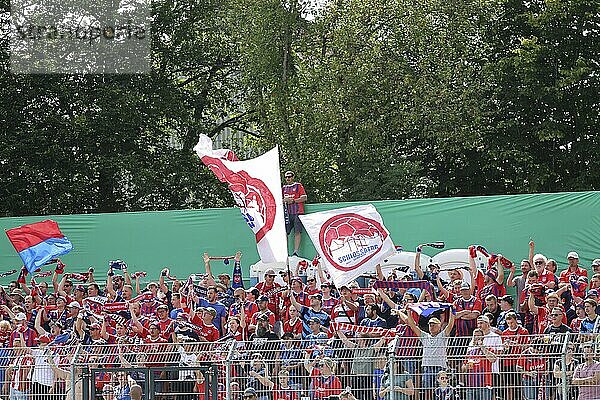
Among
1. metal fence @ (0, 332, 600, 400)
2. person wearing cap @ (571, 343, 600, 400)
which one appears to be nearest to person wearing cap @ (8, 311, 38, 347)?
metal fence @ (0, 332, 600, 400)

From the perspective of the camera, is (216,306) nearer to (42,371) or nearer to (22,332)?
(22,332)

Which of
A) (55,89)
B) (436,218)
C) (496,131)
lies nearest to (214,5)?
(55,89)

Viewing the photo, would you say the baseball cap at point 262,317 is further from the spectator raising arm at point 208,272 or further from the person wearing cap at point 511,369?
the person wearing cap at point 511,369

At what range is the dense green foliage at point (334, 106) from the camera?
31219 mm

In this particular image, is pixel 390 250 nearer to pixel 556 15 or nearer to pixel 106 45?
pixel 556 15

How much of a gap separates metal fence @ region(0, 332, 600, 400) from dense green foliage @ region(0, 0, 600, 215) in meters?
16.4

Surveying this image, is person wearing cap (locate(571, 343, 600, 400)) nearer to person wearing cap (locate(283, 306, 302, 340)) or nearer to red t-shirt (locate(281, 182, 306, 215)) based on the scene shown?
→ person wearing cap (locate(283, 306, 302, 340))

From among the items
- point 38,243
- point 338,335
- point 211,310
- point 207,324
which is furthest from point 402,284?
point 38,243

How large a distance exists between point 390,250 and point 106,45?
19.2 m

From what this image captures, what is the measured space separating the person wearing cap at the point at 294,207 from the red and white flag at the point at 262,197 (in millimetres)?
2751

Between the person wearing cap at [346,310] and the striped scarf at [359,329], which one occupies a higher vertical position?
the person wearing cap at [346,310]

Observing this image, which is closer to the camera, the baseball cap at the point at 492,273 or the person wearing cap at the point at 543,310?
the person wearing cap at the point at 543,310

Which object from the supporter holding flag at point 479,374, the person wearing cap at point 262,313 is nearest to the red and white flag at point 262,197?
the person wearing cap at point 262,313

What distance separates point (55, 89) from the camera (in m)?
34.9
